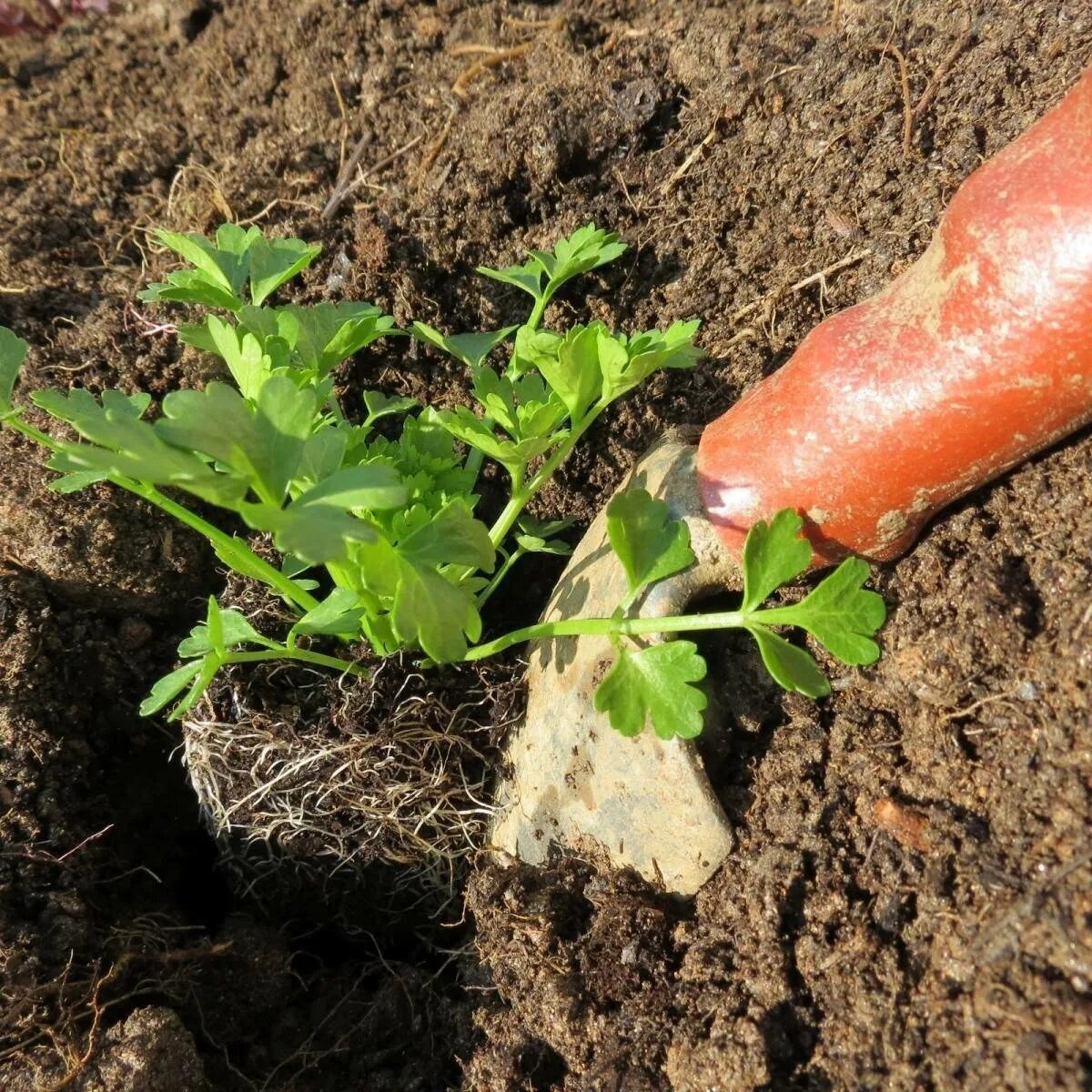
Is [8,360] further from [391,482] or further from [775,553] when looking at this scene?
[775,553]

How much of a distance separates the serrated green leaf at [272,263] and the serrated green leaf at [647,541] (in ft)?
2.35

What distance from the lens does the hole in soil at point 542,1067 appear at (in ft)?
4.55

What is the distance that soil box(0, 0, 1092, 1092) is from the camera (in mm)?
1221

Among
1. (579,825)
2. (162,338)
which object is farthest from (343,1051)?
(162,338)

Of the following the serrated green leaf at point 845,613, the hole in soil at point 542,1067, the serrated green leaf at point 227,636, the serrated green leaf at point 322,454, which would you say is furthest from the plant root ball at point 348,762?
the serrated green leaf at point 845,613

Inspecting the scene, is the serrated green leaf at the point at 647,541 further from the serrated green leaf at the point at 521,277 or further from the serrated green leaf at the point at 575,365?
the serrated green leaf at the point at 521,277

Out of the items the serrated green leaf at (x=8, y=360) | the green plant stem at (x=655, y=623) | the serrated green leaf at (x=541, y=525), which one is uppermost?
the serrated green leaf at (x=8, y=360)

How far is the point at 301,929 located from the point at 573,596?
87cm

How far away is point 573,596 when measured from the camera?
166 cm

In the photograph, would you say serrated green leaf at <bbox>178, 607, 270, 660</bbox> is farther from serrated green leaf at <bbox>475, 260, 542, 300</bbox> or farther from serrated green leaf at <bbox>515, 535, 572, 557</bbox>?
serrated green leaf at <bbox>475, 260, 542, 300</bbox>

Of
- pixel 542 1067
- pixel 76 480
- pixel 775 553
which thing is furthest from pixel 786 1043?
pixel 76 480

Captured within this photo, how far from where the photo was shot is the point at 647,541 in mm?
1398

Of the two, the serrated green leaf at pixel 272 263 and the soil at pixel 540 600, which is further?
the serrated green leaf at pixel 272 263

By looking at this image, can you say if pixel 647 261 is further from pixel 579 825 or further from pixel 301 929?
pixel 301 929
